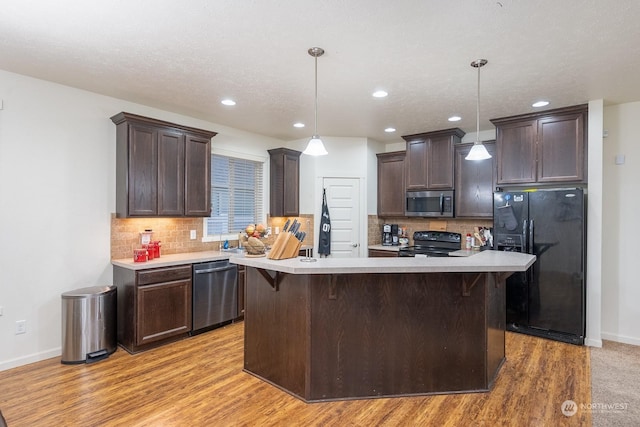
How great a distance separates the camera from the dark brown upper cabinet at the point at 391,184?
5.79 meters

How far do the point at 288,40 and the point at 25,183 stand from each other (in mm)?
2841

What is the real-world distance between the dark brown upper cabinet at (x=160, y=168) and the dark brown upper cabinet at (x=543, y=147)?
3809mm

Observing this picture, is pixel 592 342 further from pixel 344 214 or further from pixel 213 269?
pixel 213 269

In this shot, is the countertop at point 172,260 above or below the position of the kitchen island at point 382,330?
above

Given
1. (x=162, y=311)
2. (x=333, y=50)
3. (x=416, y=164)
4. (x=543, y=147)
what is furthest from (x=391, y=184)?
(x=162, y=311)

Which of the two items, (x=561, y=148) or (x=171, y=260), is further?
(x=561, y=148)

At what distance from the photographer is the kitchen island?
2.67 m

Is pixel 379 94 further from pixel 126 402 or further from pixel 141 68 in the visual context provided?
pixel 126 402

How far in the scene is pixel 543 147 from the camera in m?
4.18

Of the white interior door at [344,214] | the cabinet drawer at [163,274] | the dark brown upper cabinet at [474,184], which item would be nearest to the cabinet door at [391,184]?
the white interior door at [344,214]

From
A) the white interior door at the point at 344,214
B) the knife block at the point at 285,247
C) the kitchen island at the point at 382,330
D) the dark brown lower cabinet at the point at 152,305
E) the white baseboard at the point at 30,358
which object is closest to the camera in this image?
the kitchen island at the point at 382,330

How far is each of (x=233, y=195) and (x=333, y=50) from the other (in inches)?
122

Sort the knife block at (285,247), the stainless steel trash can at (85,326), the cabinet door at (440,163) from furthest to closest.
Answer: the cabinet door at (440,163) < the stainless steel trash can at (85,326) < the knife block at (285,247)

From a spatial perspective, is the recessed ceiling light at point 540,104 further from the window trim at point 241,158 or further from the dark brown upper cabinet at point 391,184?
the window trim at point 241,158
